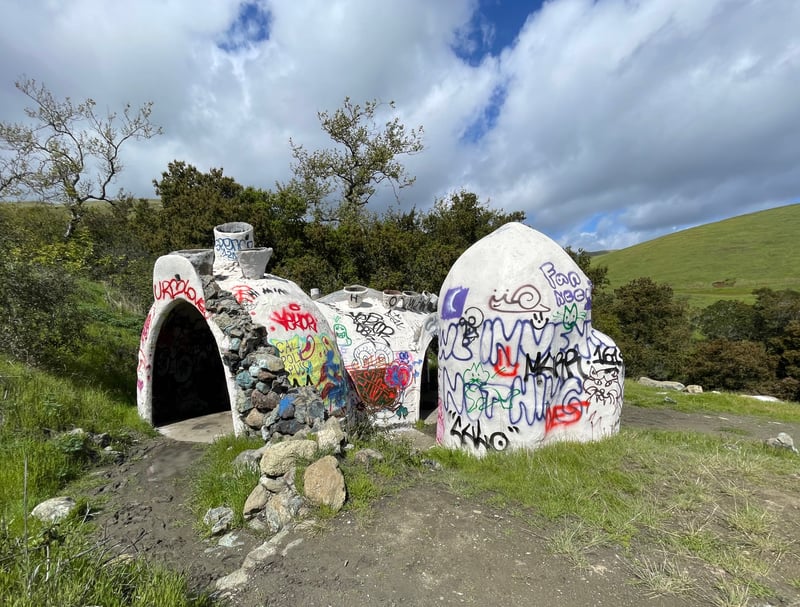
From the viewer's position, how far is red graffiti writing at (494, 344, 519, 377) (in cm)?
607

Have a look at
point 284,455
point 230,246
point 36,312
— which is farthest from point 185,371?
point 284,455

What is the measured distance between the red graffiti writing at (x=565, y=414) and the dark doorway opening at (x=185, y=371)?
22.6ft

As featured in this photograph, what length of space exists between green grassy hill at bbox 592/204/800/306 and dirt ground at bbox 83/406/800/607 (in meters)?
51.6

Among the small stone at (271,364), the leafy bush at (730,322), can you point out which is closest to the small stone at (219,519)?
the small stone at (271,364)

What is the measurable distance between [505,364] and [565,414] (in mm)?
1300

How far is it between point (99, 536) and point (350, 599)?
291 cm

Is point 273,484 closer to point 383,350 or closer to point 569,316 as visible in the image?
point 569,316

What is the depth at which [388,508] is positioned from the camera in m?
4.55

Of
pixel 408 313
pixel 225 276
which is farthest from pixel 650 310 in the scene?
pixel 225 276

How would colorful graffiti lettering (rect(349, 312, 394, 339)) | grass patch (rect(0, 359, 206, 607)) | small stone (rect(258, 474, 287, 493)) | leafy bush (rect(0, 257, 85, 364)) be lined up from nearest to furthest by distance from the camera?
grass patch (rect(0, 359, 206, 607)) < small stone (rect(258, 474, 287, 493)) < leafy bush (rect(0, 257, 85, 364)) < colorful graffiti lettering (rect(349, 312, 394, 339))

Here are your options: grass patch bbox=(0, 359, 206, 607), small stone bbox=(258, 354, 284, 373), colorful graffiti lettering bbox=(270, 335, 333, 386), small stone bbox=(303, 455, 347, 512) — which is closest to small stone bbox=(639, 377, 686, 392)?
colorful graffiti lettering bbox=(270, 335, 333, 386)

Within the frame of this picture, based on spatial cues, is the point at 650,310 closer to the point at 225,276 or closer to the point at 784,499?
the point at 784,499

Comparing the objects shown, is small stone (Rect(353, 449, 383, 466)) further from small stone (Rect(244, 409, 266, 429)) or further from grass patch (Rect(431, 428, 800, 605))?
small stone (Rect(244, 409, 266, 429))

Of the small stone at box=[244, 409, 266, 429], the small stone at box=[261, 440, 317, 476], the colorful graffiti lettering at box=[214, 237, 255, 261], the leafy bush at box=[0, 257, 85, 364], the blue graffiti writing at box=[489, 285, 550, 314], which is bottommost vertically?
the small stone at box=[261, 440, 317, 476]
